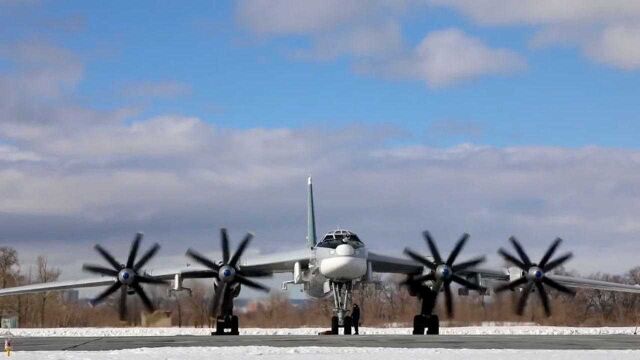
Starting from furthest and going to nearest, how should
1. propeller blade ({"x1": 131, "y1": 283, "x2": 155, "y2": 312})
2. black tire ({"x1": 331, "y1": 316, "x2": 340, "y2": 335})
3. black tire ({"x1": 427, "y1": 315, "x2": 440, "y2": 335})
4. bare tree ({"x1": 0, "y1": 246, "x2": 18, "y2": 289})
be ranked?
1. bare tree ({"x1": 0, "y1": 246, "x2": 18, "y2": 289})
2. propeller blade ({"x1": 131, "y1": 283, "x2": 155, "y2": 312})
3. black tire ({"x1": 427, "y1": 315, "x2": 440, "y2": 335})
4. black tire ({"x1": 331, "y1": 316, "x2": 340, "y2": 335})

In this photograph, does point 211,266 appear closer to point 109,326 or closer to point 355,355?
point 355,355

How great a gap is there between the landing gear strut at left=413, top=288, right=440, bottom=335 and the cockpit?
15.0ft

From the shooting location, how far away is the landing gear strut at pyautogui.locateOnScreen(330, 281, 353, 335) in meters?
30.8

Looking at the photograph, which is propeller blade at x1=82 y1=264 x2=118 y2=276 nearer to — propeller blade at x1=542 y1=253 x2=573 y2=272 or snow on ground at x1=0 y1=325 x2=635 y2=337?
snow on ground at x1=0 y1=325 x2=635 y2=337

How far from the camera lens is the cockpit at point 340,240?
102 ft

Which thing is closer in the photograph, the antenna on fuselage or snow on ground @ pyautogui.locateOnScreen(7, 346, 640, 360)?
snow on ground @ pyautogui.locateOnScreen(7, 346, 640, 360)

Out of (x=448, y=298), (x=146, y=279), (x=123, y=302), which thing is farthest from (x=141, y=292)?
(x=448, y=298)

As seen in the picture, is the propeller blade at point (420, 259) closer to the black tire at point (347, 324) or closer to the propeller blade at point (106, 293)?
the black tire at point (347, 324)

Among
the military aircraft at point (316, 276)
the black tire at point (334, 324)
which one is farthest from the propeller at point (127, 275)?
the black tire at point (334, 324)

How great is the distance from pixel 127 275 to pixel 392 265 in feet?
35.1

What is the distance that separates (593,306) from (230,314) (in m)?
40.2

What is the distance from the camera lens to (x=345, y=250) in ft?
100

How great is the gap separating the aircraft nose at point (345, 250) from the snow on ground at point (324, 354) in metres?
10.5

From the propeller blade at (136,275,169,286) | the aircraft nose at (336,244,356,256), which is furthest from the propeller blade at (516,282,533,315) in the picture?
the propeller blade at (136,275,169,286)
